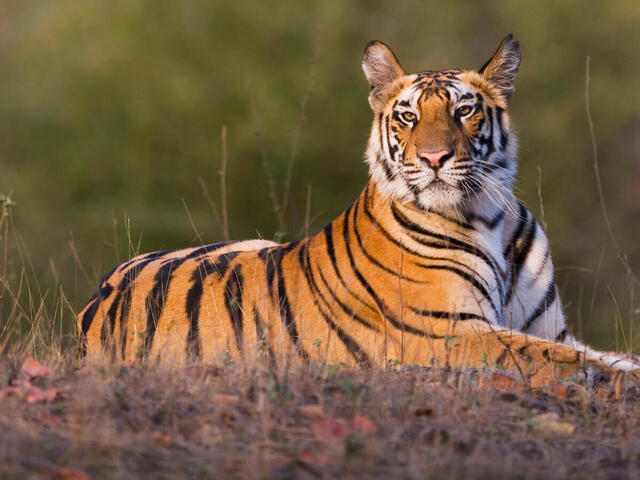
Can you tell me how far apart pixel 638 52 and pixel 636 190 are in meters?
2.07

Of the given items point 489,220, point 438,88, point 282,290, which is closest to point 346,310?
point 282,290

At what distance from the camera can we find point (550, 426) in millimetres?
3379

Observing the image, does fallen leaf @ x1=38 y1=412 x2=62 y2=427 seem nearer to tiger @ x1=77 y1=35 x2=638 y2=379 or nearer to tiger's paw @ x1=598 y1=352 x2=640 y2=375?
tiger @ x1=77 y1=35 x2=638 y2=379

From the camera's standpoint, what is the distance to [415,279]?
500 cm

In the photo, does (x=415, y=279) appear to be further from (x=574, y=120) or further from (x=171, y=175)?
(x=574, y=120)

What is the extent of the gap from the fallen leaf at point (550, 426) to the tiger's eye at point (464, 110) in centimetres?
208

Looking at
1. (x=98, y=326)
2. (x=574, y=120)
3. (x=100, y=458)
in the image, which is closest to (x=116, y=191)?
(x=574, y=120)

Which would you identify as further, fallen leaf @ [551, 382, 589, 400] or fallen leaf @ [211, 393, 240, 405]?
fallen leaf @ [551, 382, 589, 400]

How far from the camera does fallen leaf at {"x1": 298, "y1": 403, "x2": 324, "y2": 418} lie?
328 cm

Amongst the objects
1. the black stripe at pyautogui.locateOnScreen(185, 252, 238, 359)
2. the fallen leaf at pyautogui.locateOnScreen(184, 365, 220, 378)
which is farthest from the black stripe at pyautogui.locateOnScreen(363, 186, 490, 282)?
the fallen leaf at pyautogui.locateOnScreen(184, 365, 220, 378)

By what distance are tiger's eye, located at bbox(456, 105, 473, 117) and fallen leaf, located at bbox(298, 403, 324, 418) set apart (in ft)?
7.48

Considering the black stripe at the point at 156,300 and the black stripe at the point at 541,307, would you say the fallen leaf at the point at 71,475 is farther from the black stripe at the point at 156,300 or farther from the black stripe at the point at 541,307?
the black stripe at the point at 541,307

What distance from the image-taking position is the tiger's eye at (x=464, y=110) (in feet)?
16.8

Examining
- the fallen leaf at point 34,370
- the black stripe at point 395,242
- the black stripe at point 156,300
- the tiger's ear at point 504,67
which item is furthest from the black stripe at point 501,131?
the fallen leaf at point 34,370
